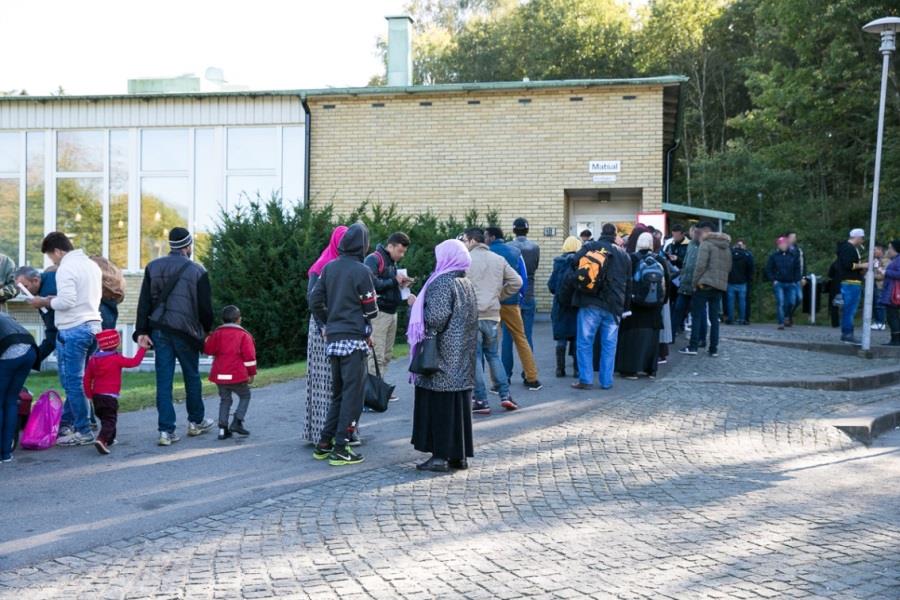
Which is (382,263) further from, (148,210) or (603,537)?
(148,210)

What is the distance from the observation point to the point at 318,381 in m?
8.30

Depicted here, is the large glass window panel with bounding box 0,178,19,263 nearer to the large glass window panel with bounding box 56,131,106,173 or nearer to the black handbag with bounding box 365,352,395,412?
the large glass window panel with bounding box 56,131,106,173

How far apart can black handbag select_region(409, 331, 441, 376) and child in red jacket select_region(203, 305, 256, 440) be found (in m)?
1.81

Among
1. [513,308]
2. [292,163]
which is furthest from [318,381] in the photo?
[292,163]

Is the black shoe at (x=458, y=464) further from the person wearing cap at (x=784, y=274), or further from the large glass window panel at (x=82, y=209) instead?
the large glass window panel at (x=82, y=209)

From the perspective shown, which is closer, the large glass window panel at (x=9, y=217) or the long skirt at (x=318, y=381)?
the long skirt at (x=318, y=381)

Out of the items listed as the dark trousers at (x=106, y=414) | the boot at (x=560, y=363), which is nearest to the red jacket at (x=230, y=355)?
the dark trousers at (x=106, y=414)

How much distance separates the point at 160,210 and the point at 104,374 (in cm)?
1641

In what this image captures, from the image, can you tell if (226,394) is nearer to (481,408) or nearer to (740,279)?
(481,408)

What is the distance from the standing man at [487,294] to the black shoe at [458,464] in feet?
7.50

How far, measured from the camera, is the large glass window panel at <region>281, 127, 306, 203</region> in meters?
23.0

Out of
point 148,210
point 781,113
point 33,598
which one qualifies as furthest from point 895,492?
point 781,113

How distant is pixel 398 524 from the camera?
6.32 metres

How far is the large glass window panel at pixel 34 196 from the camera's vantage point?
2455 cm
